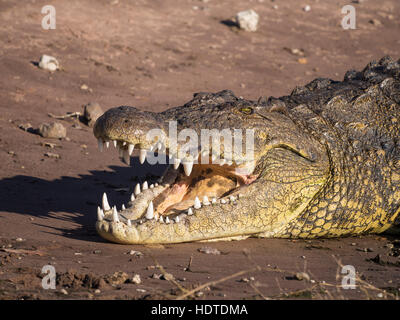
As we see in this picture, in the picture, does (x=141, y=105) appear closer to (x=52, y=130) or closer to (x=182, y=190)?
(x=52, y=130)

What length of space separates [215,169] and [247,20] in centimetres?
1079

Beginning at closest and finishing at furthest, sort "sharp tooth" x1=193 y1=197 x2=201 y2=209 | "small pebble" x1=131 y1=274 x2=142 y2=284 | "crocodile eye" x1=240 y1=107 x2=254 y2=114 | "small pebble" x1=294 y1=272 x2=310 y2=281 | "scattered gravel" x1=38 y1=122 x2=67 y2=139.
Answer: "small pebble" x1=131 y1=274 x2=142 y2=284, "small pebble" x1=294 y1=272 x2=310 y2=281, "sharp tooth" x1=193 y1=197 x2=201 y2=209, "crocodile eye" x1=240 y1=107 x2=254 y2=114, "scattered gravel" x1=38 y1=122 x2=67 y2=139

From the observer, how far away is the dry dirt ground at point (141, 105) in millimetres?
4113

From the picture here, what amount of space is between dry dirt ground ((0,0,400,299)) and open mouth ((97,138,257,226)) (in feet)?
0.99

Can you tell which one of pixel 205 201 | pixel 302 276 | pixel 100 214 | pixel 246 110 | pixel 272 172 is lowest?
pixel 302 276

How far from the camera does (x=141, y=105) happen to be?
428 inches

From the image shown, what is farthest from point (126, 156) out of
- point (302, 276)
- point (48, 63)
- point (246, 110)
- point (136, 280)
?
point (48, 63)

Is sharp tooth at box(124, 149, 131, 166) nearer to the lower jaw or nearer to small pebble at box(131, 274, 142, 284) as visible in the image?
the lower jaw

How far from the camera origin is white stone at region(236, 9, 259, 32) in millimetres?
15398

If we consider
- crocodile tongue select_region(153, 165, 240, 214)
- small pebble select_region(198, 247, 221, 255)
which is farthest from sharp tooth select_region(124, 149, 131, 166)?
small pebble select_region(198, 247, 221, 255)

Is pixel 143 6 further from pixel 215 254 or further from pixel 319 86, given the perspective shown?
pixel 215 254

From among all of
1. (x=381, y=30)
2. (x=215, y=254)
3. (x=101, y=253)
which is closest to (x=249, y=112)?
(x=215, y=254)

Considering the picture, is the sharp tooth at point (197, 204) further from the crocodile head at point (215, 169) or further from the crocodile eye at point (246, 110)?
the crocodile eye at point (246, 110)

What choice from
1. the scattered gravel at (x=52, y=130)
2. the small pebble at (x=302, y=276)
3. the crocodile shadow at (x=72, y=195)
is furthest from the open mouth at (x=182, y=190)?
the scattered gravel at (x=52, y=130)
